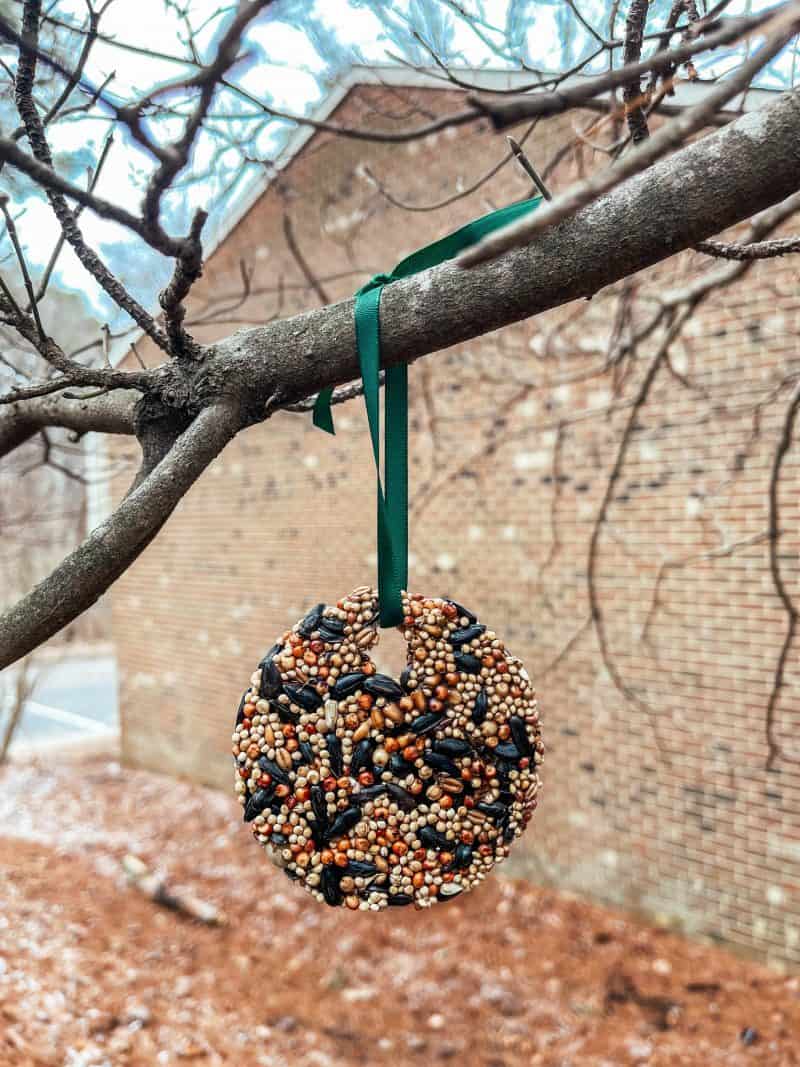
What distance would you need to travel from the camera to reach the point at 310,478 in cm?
681

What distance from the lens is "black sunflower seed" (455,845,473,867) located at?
4.12 feet

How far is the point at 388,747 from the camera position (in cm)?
125

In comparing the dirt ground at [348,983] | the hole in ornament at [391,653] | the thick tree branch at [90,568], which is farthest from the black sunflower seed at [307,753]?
the hole in ornament at [391,653]

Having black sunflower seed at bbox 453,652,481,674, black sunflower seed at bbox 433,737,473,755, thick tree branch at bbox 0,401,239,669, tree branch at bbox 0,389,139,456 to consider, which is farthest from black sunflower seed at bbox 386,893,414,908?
tree branch at bbox 0,389,139,456

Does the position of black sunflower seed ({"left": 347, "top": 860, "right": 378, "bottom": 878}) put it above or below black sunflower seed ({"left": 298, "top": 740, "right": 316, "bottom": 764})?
below

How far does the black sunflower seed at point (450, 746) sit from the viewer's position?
49.1 inches

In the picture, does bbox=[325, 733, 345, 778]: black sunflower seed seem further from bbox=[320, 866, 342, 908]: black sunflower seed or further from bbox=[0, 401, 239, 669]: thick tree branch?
bbox=[0, 401, 239, 669]: thick tree branch

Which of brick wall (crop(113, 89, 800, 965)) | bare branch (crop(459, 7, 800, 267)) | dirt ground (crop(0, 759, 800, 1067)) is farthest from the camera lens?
brick wall (crop(113, 89, 800, 965))

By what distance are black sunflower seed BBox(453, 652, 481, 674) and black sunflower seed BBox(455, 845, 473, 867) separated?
26 cm

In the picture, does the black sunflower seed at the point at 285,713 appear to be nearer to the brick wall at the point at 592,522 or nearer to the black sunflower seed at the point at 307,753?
the black sunflower seed at the point at 307,753

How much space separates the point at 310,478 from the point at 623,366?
283 centimetres

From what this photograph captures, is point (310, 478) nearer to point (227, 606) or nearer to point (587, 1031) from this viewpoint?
point (227, 606)

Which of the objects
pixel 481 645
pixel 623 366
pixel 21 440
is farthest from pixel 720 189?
pixel 623 366

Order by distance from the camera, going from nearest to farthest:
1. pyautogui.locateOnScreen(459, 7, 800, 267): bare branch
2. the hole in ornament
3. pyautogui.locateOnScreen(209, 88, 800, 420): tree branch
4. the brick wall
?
1. pyautogui.locateOnScreen(459, 7, 800, 267): bare branch
2. pyautogui.locateOnScreen(209, 88, 800, 420): tree branch
3. the brick wall
4. the hole in ornament
